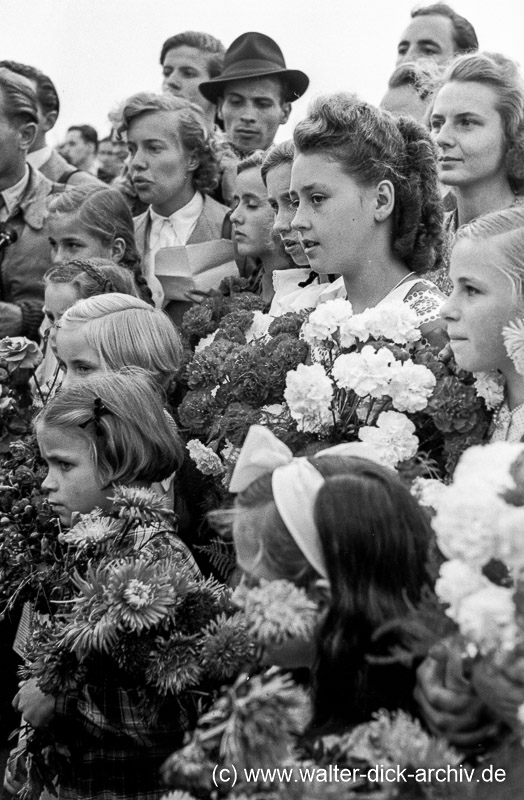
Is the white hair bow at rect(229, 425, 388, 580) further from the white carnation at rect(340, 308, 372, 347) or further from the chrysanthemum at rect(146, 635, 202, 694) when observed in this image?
the white carnation at rect(340, 308, 372, 347)

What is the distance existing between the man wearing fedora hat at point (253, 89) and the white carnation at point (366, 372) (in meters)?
3.00

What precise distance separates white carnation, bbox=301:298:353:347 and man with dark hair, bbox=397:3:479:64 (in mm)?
3199

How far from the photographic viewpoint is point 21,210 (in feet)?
17.6

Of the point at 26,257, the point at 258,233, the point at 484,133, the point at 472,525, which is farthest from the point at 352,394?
the point at 26,257


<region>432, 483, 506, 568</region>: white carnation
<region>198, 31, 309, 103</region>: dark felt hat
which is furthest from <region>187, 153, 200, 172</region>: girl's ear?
<region>432, 483, 506, 568</region>: white carnation

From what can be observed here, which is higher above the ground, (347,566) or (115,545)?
(347,566)

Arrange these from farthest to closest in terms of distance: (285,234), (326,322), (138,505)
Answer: (285,234)
(326,322)
(138,505)

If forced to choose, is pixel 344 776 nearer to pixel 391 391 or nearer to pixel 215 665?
pixel 215 665

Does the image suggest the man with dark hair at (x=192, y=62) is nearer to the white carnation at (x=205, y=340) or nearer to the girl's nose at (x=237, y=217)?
the girl's nose at (x=237, y=217)

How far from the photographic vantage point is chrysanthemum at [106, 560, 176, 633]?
211 centimetres

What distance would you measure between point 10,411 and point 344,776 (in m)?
2.74

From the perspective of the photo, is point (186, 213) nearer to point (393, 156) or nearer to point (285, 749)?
point (393, 156)

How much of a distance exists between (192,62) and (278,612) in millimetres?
5045

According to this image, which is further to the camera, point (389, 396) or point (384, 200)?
point (384, 200)
